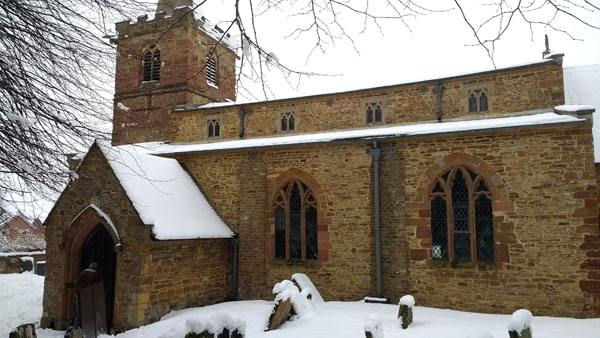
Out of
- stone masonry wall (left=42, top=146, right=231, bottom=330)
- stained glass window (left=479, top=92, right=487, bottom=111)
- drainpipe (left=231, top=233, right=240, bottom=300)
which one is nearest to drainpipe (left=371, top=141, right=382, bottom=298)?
stained glass window (left=479, top=92, right=487, bottom=111)

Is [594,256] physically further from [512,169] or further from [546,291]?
[512,169]

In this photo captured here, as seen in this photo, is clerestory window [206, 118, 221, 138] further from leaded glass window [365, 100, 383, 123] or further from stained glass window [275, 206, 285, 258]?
A: leaded glass window [365, 100, 383, 123]

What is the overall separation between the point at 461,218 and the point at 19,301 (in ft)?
50.8

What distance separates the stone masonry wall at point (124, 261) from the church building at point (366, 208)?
0.04m

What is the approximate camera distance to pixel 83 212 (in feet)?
38.1

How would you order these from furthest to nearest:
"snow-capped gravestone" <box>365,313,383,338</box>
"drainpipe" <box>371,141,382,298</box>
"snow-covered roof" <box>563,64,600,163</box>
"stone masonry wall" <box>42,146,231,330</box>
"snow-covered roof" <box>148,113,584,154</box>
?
"snow-covered roof" <box>563,64,600,163</box> → "drainpipe" <box>371,141,382,298</box> → "stone masonry wall" <box>42,146,231,330</box> → "snow-covered roof" <box>148,113,584,154</box> → "snow-capped gravestone" <box>365,313,383,338</box>

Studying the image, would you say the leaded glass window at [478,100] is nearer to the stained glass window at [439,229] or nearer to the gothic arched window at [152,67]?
the stained glass window at [439,229]

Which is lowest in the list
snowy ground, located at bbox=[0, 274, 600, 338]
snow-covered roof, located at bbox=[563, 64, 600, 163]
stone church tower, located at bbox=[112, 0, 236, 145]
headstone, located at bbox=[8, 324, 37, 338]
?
snowy ground, located at bbox=[0, 274, 600, 338]

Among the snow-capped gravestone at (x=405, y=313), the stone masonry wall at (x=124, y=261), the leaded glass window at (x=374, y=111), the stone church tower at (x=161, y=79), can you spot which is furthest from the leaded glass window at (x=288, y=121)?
the snow-capped gravestone at (x=405, y=313)

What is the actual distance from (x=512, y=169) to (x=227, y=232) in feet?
26.6

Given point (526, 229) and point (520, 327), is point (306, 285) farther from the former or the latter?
point (520, 327)

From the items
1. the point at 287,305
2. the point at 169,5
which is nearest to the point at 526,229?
the point at 287,305

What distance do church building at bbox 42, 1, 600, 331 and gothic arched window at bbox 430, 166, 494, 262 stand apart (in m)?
0.04

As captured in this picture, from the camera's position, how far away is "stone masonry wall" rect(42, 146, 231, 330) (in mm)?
10625
